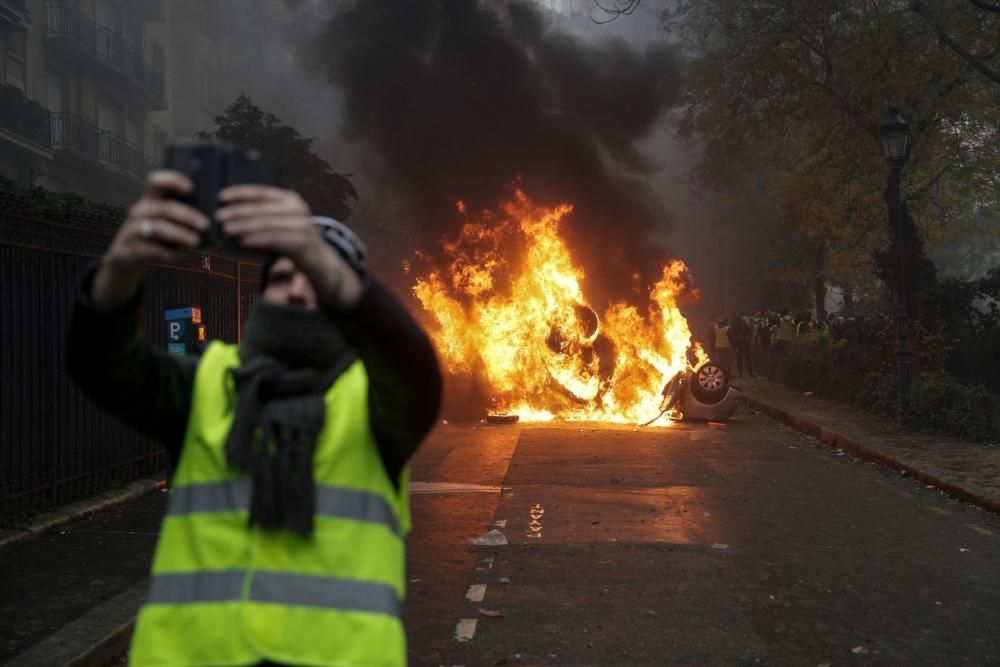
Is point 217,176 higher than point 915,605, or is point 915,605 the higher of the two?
point 217,176

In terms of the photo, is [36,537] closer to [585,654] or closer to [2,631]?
[2,631]

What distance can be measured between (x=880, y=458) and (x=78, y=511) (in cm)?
884

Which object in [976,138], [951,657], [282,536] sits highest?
[976,138]

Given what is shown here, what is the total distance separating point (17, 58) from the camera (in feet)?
83.0

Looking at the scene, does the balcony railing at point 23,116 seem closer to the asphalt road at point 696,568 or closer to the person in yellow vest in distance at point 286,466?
the asphalt road at point 696,568

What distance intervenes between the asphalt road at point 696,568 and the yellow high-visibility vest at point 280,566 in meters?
3.14

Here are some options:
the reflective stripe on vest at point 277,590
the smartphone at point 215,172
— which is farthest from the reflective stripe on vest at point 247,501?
the smartphone at point 215,172

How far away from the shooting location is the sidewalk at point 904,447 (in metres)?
10.1

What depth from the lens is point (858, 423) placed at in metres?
15.5

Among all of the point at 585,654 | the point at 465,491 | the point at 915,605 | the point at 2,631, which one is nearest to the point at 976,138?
the point at 465,491

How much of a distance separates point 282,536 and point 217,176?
736 mm

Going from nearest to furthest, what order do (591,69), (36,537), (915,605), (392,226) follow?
(915,605) < (36,537) < (591,69) < (392,226)

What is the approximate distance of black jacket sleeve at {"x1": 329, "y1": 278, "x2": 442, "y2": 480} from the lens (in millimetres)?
1943

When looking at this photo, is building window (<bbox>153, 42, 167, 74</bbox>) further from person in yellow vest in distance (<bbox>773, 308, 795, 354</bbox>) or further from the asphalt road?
the asphalt road
